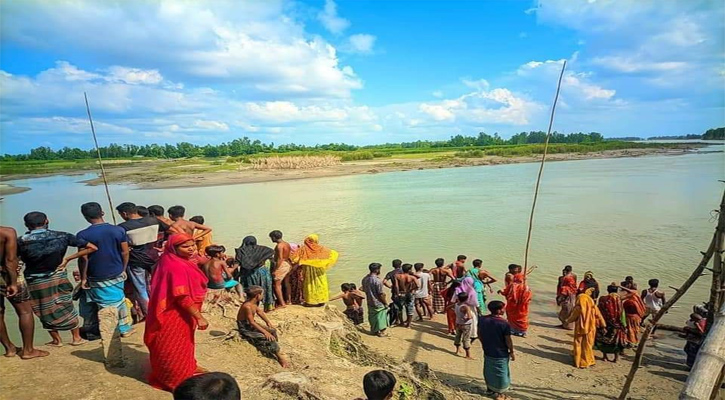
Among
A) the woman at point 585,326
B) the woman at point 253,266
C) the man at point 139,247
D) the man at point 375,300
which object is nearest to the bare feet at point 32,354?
the man at point 139,247

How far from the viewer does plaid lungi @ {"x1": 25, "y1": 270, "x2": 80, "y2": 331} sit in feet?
14.8

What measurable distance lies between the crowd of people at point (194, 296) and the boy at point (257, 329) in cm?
1

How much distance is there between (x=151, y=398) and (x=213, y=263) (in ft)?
8.18

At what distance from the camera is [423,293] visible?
8430 mm

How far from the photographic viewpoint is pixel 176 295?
3621mm

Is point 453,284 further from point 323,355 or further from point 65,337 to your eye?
point 65,337

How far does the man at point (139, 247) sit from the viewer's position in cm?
544

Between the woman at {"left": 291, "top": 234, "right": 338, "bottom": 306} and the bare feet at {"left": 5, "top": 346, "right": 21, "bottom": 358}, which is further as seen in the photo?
the woman at {"left": 291, "top": 234, "right": 338, "bottom": 306}

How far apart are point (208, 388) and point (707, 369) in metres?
2.60

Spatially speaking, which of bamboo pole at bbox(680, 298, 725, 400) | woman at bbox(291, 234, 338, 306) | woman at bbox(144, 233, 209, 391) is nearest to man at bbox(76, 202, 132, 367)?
woman at bbox(144, 233, 209, 391)

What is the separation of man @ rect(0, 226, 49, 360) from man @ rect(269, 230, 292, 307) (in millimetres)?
2936

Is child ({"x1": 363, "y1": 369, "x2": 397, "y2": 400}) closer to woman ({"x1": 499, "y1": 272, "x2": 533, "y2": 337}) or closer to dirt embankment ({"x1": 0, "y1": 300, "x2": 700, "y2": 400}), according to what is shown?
dirt embankment ({"x1": 0, "y1": 300, "x2": 700, "y2": 400})

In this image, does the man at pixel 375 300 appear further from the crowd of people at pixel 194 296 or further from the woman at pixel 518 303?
the woman at pixel 518 303

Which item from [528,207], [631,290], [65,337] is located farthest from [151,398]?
[528,207]
